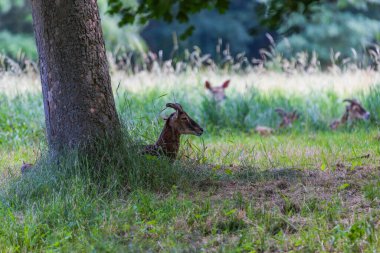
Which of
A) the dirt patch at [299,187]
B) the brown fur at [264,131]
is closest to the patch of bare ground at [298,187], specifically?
the dirt patch at [299,187]

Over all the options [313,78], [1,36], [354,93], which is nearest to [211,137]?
[354,93]

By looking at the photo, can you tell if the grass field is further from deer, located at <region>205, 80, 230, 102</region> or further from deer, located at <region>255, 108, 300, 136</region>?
deer, located at <region>205, 80, 230, 102</region>

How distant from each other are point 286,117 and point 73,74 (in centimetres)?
523

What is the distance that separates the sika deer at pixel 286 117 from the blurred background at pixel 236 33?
13.4 m

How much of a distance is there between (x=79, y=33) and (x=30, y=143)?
11.4ft

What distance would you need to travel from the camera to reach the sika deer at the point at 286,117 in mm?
10484

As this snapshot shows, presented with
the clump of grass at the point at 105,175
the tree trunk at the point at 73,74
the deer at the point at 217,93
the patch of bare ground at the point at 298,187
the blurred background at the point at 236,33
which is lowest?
the blurred background at the point at 236,33

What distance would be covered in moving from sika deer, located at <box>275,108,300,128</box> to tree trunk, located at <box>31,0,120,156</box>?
15.9 ft

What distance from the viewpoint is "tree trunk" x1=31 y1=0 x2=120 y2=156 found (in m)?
5.93

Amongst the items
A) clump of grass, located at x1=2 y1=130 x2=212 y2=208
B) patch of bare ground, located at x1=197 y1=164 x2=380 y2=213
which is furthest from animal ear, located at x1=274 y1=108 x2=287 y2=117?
clump of grass, located at x1=2 y1=130 x2=212 y2=208

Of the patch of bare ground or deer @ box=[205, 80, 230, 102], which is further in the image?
deer @ box=[205, 80, 230, 102]

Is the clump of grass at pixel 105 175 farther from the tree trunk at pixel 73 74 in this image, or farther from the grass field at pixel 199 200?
the tree trunk at pixel 73 74

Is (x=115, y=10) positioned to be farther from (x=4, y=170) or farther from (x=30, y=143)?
(x=4, y=170)

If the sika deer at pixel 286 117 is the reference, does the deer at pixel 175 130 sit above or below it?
above
